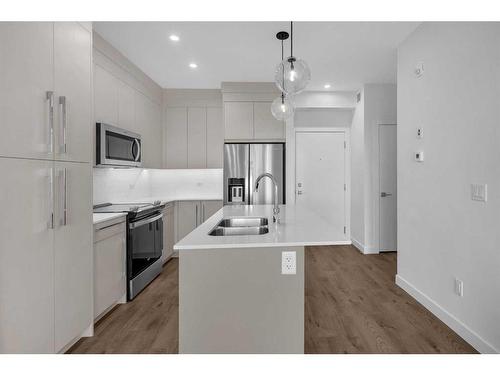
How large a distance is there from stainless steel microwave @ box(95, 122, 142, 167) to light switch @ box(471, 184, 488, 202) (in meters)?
3.08

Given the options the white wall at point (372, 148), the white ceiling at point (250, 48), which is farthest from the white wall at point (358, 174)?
the white ceiling at point (250, 48)

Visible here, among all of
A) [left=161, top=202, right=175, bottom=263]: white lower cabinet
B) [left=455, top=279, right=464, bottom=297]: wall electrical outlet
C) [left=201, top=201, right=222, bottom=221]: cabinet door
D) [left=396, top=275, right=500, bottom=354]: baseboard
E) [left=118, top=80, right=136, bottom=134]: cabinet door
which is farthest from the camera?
[left=201, top=201, right=222, bottom=221]: cabinet door

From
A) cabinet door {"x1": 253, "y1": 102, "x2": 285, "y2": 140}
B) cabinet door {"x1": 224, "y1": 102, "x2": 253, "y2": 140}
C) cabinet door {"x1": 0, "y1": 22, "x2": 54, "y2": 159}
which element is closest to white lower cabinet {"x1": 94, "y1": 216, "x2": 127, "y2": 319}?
cabinet door {"x1": 0, "y1": 22, "x2": 54, "y2": 159}

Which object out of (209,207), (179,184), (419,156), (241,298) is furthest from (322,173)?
(241,298)

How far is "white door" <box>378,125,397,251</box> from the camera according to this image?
4.31 m

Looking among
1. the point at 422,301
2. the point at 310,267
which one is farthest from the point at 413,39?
the point at 310,267

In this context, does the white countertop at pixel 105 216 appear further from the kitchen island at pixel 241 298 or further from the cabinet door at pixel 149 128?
the cabinet door at pixel 149 128

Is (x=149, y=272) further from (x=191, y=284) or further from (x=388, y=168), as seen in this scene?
(x=388, y=168)

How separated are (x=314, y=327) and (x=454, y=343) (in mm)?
967

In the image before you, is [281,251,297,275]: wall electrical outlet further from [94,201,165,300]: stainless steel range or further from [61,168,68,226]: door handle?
[94,201,165,300]: stainless steel range

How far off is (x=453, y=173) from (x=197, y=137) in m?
3.45

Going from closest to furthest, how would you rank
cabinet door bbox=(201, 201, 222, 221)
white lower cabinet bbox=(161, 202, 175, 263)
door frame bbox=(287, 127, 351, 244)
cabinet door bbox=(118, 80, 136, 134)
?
cabinet door bbox=(118, 80, 136, 134)
white lower cabinet bbox=(161, 202, 175, 263)
cabinet door bbox=(201, 201, 222, 221)
door frame bbox=(287, 127, 351, 244)

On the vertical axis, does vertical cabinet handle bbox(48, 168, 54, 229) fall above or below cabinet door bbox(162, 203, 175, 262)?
above

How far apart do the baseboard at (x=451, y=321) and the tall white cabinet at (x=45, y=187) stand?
2725mm
